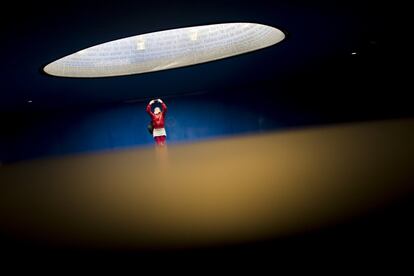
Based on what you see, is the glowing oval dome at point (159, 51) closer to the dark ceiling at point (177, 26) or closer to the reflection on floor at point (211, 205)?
the dark ceiling at point (177, 26)

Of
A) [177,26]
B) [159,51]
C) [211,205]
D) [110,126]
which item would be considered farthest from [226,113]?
[211,205]

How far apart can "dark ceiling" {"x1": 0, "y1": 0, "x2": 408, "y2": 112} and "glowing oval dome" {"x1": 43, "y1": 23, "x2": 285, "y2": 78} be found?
34 centimetres

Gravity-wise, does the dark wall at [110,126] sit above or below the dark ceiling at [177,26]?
below

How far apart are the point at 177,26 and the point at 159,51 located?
3.23 m

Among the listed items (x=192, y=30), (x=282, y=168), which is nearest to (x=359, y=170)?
(x=282, y=168)

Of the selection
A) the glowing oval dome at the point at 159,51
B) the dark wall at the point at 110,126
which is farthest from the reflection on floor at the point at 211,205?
the dark wall at the point at 110,126

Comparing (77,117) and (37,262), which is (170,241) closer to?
(37,262)

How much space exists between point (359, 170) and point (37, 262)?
1.88m

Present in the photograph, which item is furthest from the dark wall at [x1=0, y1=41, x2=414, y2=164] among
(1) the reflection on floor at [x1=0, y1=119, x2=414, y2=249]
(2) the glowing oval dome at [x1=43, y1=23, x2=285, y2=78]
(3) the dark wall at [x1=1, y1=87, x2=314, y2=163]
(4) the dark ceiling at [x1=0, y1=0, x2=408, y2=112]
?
(1) the reflection on floor at [x1=0, y1=119, x2=414, y2=249]

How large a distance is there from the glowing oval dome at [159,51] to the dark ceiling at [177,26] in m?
0.34

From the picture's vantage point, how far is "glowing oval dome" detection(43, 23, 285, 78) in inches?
346

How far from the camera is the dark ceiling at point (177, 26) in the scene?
206 inches

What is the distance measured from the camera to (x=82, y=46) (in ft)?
22.3

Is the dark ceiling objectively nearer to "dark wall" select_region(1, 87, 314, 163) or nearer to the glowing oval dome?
the glowing oval dome
